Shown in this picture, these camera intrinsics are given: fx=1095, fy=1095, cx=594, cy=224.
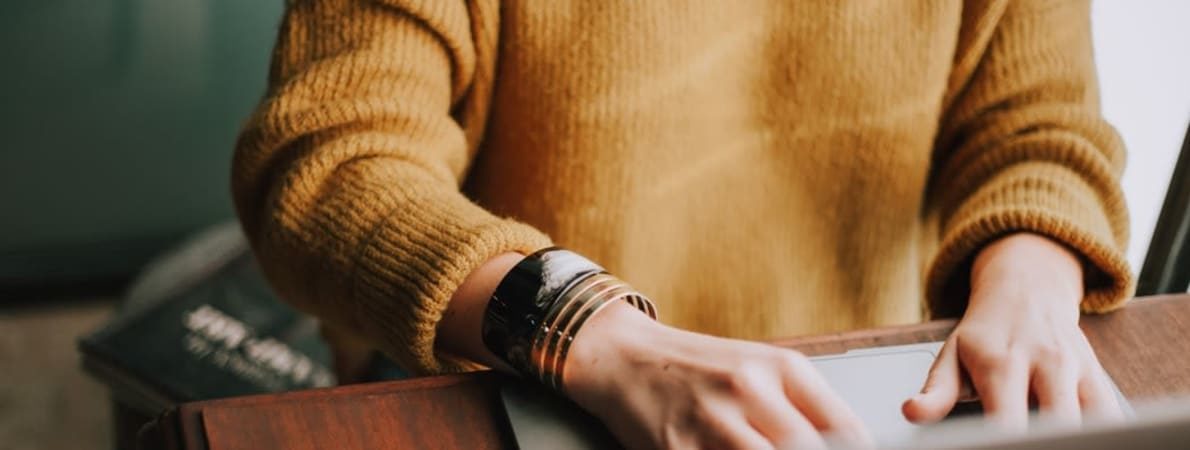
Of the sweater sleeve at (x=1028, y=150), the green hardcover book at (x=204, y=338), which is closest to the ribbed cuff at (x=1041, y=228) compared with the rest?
the sweater sleeve at (x=1028, y=150)

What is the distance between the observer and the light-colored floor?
1.47 metres

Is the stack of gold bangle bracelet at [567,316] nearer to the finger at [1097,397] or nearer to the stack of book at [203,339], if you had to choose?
the finger at [1097,397]

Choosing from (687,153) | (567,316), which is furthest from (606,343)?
(687,153)

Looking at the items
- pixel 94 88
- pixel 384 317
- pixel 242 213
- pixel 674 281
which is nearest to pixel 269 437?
pixel 384 317

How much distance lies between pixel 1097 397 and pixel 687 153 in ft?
1.01

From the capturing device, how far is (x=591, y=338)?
0.48m

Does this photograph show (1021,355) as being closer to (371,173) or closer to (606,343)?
(606,343)

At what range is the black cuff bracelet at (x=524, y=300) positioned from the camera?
0.48m

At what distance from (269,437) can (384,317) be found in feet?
0.33

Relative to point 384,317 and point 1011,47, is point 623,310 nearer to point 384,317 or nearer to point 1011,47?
point 384,317

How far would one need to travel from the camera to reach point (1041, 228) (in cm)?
58

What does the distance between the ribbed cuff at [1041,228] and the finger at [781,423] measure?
201 mm

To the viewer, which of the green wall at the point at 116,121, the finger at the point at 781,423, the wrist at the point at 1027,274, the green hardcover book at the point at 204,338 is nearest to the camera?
the finger at the point at 781,423

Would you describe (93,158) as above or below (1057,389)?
below
